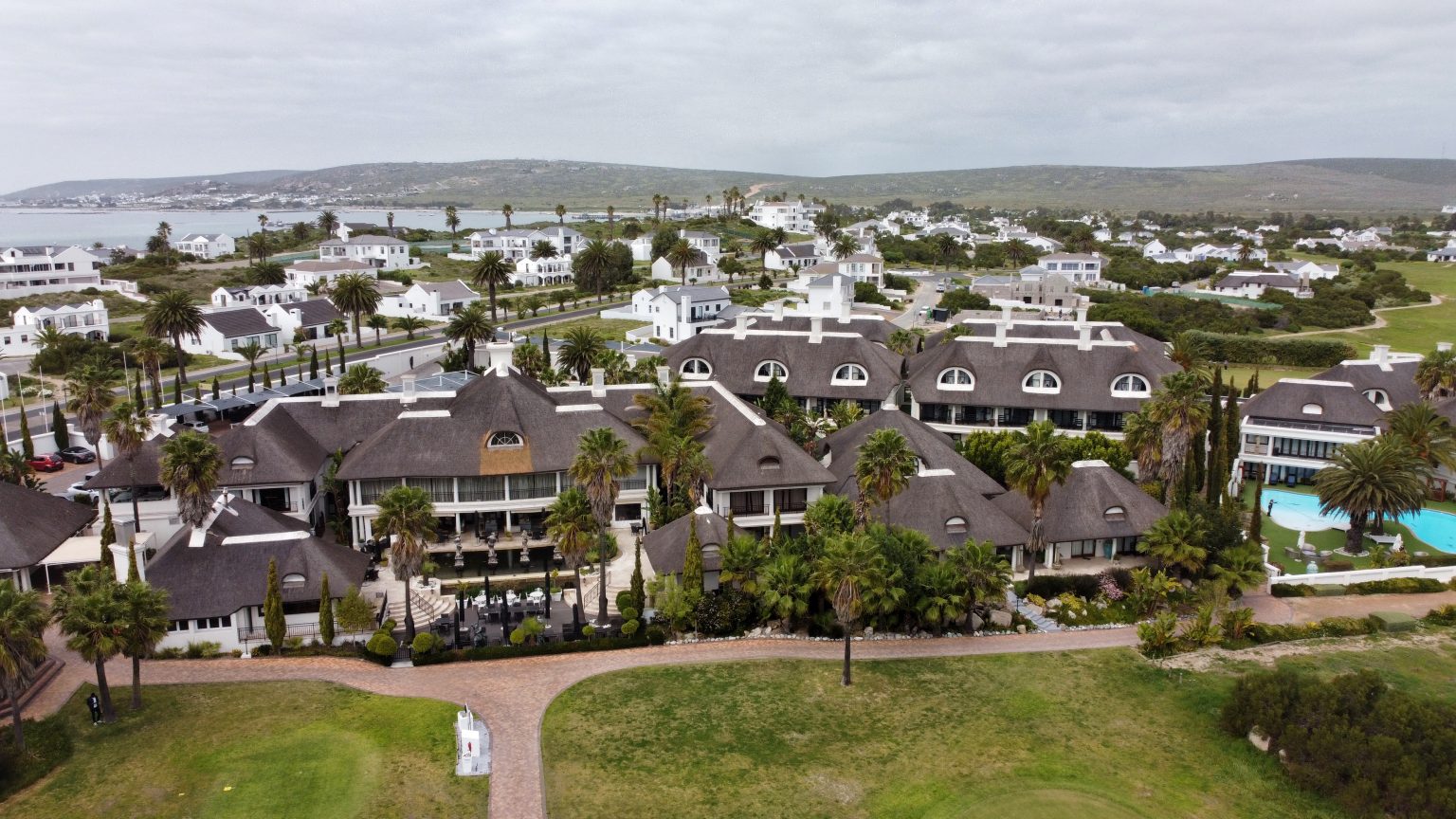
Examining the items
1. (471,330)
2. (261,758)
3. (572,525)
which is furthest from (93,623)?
(471,330)

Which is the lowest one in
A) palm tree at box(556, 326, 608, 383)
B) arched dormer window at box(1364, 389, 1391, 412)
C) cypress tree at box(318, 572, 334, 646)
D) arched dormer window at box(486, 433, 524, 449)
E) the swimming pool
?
the swimming pool

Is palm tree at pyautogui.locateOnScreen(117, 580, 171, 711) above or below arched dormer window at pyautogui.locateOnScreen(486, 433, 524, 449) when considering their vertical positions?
below

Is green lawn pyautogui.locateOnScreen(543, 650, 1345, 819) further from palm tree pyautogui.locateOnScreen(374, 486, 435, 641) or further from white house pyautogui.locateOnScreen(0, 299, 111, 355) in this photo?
white house pyautogui.locateOnScreen(0, 299, 111, 355)

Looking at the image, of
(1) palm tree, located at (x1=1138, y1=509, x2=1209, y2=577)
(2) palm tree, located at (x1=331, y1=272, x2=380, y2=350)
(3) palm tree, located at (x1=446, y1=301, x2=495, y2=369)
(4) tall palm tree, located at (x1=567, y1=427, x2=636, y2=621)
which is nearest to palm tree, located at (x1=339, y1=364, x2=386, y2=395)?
(3) palm tree, located at (x1=446, y1=301, x2=495, y2=369)

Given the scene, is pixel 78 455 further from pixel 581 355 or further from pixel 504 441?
pixel 504 441

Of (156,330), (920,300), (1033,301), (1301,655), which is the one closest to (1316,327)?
(1033,301)

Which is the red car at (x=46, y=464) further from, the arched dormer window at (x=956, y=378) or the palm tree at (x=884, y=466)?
the arched dormer window at (x=956, y=378)
